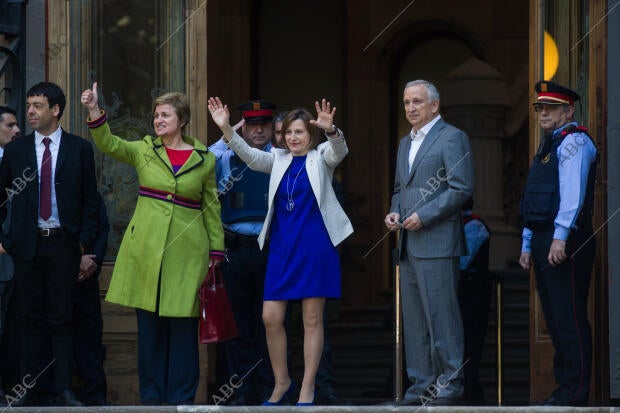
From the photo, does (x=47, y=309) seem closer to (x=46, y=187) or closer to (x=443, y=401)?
(x=46, y=187)

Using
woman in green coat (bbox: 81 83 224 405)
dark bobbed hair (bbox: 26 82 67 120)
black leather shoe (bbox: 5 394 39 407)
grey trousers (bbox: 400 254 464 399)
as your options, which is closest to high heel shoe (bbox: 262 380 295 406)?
woman in green coat (bbox: 81 83 224 405)

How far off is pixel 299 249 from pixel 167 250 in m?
0.80

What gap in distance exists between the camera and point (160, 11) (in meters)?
12.2

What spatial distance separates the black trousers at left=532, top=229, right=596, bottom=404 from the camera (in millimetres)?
10008

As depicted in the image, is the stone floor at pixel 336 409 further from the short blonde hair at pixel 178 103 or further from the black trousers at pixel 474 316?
the black trousers at pixel 474 316

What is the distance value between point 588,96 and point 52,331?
3.93 m

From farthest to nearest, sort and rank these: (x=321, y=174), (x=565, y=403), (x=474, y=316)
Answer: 1. (x=474, y=316)
2. (x=321, y=174)
3. (x=565, y=403)

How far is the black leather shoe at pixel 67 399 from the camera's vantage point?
10.0m

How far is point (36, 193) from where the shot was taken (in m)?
10.3

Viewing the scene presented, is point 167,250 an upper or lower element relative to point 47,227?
lower

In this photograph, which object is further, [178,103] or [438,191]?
[178,103]

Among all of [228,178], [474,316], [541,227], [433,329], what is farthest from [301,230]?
[474,316]

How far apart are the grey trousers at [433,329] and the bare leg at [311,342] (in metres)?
0.54

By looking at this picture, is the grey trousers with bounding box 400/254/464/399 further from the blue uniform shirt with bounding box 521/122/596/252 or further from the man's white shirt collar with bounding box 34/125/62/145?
the man's white shirt collar with bounding box 34/125/62/145
